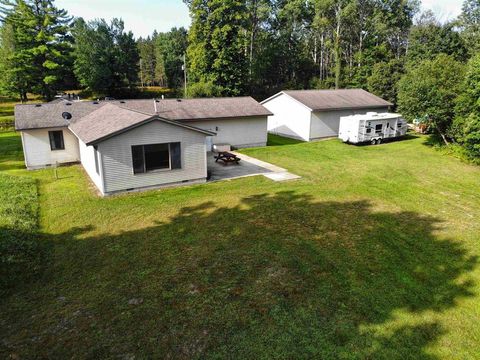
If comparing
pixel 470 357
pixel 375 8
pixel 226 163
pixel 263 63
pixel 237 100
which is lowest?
pixel 470 357

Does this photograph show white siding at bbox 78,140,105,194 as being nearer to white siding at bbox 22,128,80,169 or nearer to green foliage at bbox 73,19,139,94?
white siding at bbox 22,128,80,169

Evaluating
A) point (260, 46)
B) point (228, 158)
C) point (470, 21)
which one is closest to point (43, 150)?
point (228, 158)

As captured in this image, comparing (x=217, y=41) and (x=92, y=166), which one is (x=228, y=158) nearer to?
(x=92, y=166)

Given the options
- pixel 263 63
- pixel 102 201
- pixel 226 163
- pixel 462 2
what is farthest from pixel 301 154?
pixel 462 2

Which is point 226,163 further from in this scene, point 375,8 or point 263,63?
point 375,8

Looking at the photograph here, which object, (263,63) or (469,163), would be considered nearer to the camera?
(469,163)
